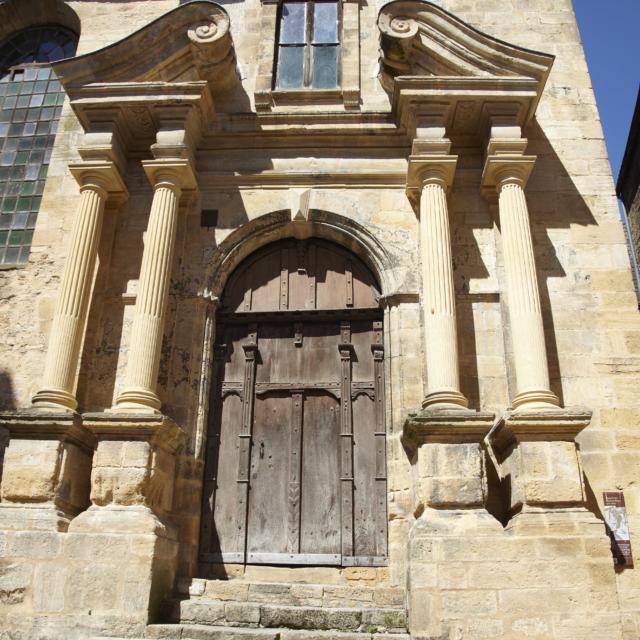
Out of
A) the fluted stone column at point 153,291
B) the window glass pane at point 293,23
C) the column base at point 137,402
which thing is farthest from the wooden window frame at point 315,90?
the column base at point 137,402

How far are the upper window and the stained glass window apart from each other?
3138mm

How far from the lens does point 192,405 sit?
7098mm

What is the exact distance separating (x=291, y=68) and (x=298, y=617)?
6.33 meters

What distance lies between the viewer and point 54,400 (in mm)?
6598

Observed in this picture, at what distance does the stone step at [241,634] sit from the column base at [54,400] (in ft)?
7.26

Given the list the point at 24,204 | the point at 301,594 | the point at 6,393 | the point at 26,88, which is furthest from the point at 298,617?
the point at 26,88

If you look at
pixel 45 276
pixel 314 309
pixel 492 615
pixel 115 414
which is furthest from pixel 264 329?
pixel 492 615

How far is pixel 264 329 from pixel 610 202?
160 inches

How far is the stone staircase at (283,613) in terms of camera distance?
Answer: 212 inches

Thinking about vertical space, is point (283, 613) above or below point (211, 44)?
below

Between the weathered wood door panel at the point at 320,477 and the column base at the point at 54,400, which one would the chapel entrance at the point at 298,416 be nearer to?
the weathered wood door panel at the point at 320,477

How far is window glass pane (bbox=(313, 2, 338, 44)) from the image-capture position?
8906 mm

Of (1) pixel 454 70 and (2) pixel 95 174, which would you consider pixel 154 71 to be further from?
(1) pixel 454 70

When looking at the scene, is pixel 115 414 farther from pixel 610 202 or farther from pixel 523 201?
pixel 610 202
